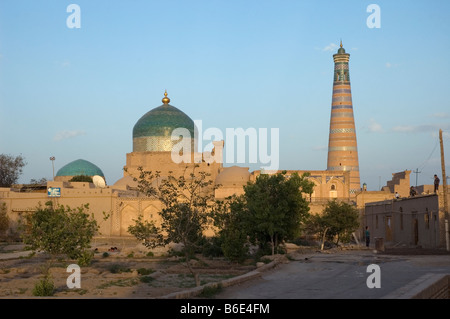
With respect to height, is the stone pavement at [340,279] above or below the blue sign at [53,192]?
below

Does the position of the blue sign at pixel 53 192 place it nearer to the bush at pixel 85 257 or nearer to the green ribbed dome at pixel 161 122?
the green ribbed dome at pixel 161 122

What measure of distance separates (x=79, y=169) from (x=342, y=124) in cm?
2342

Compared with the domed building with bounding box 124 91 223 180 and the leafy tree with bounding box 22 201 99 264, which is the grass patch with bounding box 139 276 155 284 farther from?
the domed building with bounding box 124 91 223 180

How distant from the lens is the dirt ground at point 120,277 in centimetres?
1285

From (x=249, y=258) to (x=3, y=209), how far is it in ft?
Answer: 80.0

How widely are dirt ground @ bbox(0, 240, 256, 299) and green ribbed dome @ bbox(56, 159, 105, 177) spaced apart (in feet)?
103

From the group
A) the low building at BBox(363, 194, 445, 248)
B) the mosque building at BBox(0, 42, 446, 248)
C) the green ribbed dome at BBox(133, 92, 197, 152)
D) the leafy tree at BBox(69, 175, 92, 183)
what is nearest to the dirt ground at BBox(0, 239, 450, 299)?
the low building at BBox(363, 194, 445, 248)

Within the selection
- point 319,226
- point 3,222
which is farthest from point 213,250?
point 3,222

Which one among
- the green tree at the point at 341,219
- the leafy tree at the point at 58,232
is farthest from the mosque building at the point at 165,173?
the leafy tree at the point at 58,232

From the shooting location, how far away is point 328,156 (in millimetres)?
53531

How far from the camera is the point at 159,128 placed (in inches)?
1896

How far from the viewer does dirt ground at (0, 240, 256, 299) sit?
12.8 meters

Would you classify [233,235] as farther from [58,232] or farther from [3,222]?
[3,222]
